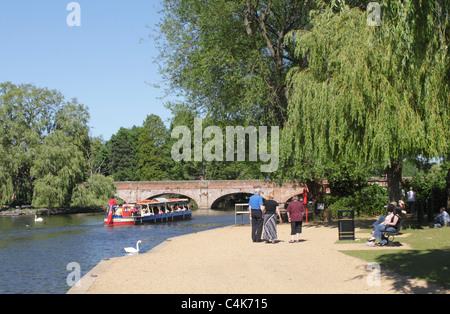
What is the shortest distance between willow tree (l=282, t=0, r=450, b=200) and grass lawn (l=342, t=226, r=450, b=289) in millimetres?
2599

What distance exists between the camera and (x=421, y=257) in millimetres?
12023

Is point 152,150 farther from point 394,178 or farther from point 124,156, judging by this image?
point 394,178

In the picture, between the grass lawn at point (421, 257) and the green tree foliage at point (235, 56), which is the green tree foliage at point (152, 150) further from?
the grass lawn at point (421, 257)

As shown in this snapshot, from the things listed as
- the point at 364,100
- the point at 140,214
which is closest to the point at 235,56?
the point at 364,100

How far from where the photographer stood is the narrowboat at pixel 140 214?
3912cm

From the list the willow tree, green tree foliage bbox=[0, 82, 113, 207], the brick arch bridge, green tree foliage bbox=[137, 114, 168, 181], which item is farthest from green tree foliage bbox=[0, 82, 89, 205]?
the willow tree

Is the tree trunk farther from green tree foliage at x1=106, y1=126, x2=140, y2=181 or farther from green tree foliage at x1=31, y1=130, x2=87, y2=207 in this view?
green tree foliage at x1=106, y1=126, x2=140, y2=181

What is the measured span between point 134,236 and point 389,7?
22.3 metres

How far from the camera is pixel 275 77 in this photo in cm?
2545

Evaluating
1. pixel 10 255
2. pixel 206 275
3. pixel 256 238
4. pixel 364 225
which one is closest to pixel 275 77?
pixel 364 225

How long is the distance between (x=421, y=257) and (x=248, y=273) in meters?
4.21

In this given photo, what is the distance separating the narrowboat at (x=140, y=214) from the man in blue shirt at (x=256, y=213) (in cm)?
2260

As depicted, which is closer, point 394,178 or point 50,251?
point 394,178

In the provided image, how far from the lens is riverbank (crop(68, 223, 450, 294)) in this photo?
30.8 ft
